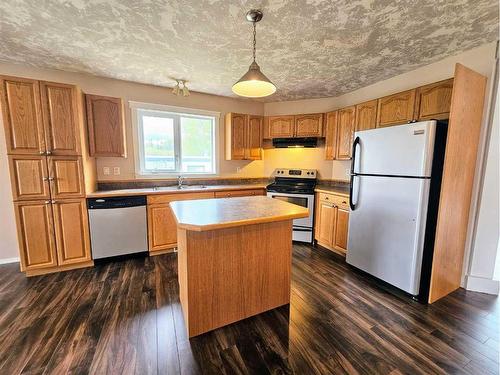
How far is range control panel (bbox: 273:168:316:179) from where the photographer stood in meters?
4.04

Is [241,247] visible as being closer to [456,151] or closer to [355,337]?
[355,337]

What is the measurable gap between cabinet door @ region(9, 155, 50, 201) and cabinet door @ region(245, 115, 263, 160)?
2824 mm

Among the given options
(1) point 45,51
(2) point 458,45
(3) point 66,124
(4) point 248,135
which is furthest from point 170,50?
(2) point 458,45

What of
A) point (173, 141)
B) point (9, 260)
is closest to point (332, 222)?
point (173, 141)

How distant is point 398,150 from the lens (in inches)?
86.0

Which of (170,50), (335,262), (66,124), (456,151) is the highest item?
(170,50)

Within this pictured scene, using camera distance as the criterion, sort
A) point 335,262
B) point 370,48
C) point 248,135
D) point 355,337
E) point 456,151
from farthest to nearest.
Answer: point 248,135 < point 335,262 < point 370,48 < point 456,151 < point 355,337

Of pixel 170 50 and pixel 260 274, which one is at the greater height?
pixel 170 50

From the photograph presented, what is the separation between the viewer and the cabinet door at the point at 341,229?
3.05 m

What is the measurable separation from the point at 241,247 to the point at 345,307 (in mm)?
1202

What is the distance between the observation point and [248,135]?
404 centimetres

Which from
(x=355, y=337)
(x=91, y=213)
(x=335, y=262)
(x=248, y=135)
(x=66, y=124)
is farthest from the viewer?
(x=248, y=135)

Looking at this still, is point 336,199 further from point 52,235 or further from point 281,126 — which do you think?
point 52,235

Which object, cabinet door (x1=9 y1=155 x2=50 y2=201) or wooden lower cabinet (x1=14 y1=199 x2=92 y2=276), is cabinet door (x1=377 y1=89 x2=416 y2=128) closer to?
wooden lower cabinet (x1=14 y1=199 x2=92 y2=276)
